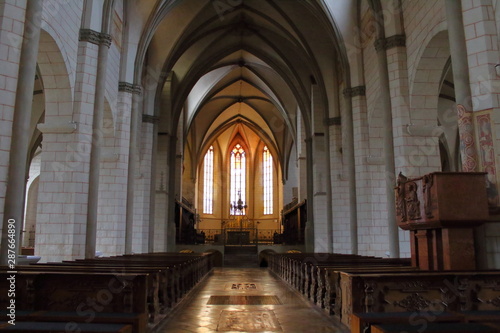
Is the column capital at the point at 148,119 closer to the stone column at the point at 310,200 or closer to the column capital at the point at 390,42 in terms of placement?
the stone column at the point at 310,200

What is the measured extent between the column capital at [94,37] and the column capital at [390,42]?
694 cm

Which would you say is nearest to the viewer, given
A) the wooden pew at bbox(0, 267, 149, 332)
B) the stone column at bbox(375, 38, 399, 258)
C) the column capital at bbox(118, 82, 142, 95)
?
the wooden pew at bbox(0, 267, 149, 332)

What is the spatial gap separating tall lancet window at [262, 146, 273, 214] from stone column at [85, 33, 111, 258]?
29114 mm

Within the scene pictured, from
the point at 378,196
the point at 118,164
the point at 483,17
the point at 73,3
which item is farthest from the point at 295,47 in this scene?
the point at 483,17

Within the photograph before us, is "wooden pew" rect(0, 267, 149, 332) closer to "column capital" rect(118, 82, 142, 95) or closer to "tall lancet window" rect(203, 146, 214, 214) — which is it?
"column capital" rect(118, 82, 142, 95)

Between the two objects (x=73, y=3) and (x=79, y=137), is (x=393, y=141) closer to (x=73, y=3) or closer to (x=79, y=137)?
(x=79, y=137)

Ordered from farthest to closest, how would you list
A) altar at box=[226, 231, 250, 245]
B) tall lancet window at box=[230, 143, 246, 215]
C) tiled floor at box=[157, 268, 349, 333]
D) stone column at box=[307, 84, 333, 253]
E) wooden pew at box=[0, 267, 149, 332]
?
tall lancet window at box=[230, 143, 246, 215], altar at box=[226, 231, 250, 245], stone column at box=[307, 84, 333, 253], tiled floor at box=[157, 268, 349, 333], wooden pew at box=[0, 267, 149, 332]

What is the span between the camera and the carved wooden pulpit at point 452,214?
231 inches

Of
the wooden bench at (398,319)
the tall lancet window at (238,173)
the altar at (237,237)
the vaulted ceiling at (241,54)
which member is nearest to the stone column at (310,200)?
the vaulted ceiling at (241,54)

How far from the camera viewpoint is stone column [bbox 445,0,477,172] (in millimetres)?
7030

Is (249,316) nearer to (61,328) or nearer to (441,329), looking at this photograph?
(61,328)

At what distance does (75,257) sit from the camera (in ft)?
32.2

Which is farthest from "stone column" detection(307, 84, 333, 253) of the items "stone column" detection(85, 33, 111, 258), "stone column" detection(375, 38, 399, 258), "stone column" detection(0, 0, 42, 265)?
"stone column" detection(0, 0, 42, 265)

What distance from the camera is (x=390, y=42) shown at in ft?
37.0
